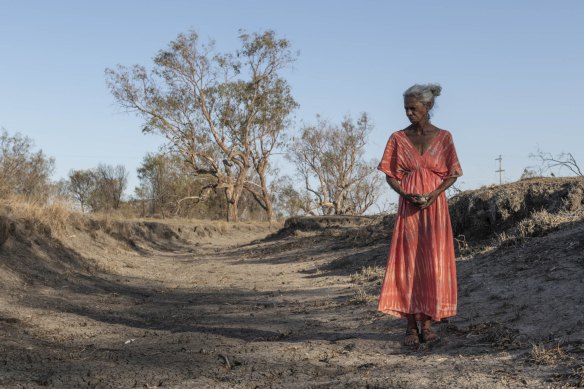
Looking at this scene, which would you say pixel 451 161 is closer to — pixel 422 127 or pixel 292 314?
pixel 422 127

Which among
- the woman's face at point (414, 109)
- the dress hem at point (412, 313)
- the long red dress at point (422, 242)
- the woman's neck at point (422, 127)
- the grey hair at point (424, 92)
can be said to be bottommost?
the dress hem at point (412, 313)

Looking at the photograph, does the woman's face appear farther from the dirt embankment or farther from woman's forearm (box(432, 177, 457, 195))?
the dirt embankment

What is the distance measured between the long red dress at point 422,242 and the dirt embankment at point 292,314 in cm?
39

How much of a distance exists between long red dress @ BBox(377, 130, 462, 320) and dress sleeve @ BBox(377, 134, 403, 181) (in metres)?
0.02

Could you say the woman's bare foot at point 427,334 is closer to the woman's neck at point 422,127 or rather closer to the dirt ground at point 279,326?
the dirt ground at point 279,326

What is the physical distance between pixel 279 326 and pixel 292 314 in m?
0.82

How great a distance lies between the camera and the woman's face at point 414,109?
4723 millimetres

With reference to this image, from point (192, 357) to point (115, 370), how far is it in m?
0.60

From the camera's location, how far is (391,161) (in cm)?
493

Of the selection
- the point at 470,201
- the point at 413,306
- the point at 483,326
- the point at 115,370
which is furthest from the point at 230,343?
the point at 470,201

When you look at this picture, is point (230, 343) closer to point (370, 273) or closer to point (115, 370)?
point (115, 370)

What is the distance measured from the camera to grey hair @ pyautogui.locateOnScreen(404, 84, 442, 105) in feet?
15.5

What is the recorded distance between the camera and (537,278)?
6363 millimetres

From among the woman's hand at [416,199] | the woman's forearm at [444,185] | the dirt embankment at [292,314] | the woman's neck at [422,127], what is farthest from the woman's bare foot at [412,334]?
the woman's neck at [422,127]
